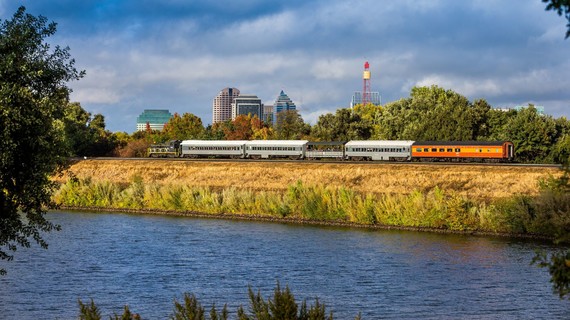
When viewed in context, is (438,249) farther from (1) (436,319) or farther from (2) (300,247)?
(1) (436,319)

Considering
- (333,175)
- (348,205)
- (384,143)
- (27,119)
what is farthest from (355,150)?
(27,119)

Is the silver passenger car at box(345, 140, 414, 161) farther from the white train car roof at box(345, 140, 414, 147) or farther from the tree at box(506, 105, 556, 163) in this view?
the tree at box(506, 105, 556, 163)

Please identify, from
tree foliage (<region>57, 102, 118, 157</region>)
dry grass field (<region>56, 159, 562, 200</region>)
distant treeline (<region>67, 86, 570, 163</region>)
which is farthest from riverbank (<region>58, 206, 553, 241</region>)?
tree foliage (<region>57, 102, 118, 157</region>)

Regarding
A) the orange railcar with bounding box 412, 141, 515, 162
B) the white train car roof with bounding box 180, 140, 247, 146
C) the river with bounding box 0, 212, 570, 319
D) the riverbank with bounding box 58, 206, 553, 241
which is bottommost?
the river with bounding box 0, 212, 570, 319

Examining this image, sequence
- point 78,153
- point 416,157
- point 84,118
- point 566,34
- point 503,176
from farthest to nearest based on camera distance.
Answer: point 84,118, point 78,153, point 416,157, point 503,176, point 566,34

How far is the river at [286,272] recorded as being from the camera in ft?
108

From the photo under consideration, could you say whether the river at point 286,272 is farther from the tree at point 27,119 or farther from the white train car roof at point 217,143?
the white train car roof at point 217,143

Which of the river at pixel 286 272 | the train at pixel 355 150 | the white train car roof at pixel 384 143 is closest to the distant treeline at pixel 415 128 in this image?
the train at pixel 355 150

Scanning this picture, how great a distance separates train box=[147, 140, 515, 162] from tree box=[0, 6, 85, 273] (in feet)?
212

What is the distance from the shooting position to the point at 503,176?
65875 millimetres

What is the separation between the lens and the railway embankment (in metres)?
55.6

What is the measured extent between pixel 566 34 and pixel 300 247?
126 feet

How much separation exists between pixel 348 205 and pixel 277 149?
35.5 m

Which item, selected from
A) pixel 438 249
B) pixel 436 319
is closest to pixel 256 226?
pixel 438 249
